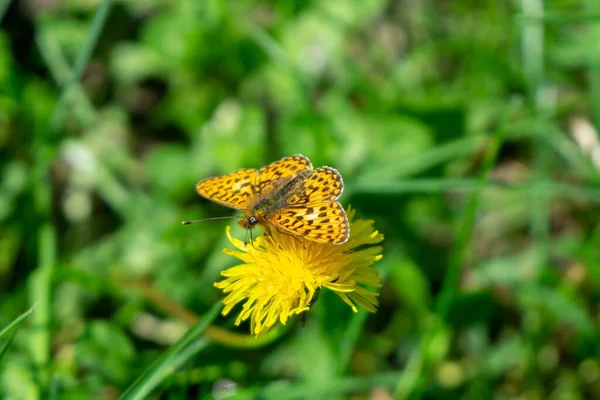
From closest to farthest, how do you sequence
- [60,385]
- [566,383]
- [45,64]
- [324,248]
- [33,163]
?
[324,248] → [60,385] → [566,383] → [33,163] → [45,64]

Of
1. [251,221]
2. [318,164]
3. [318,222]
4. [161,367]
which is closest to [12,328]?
[161,367]

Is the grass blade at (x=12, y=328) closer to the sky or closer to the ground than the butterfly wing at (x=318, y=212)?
closer to the ground

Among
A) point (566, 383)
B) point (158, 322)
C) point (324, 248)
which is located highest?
point (324, 248)

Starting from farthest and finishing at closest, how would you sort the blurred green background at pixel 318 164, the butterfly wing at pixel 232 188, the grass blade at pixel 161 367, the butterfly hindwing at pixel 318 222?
the blurred green background at pixel 318 164, the butterfly wing at pixel 232 188, the grass blade at pixel 161 367, the butterfly hindwing at pixel 318 222

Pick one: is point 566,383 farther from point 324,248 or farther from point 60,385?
point 60,385

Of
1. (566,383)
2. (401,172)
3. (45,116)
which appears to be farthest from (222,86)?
(566,383)

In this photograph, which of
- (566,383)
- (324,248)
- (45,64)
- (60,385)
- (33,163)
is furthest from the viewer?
(45,64)

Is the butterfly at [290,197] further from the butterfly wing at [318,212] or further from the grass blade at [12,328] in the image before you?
the grass blade at [12,328]

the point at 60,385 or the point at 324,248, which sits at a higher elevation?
the point at 324,248

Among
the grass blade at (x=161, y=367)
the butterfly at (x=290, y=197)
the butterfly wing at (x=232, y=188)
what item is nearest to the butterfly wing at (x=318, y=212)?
the butterfly at (x=290, y=197)
